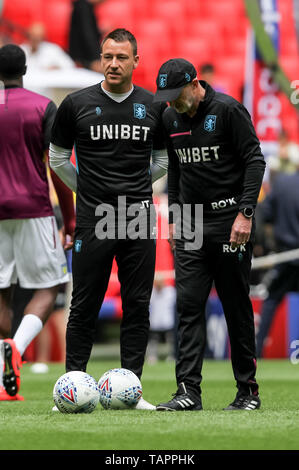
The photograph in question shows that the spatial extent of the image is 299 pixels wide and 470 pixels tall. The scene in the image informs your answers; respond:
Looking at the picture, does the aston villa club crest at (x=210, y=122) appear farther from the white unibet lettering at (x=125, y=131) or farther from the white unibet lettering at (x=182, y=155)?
the white unibet lettering at (x=125, y=131)

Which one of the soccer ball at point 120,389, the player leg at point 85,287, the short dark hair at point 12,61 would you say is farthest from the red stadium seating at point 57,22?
the soccer ball at point 120,389

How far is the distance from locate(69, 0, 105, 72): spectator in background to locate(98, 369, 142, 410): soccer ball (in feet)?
36.8

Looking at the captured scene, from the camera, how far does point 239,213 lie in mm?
5691

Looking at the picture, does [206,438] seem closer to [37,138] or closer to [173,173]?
[173,173]

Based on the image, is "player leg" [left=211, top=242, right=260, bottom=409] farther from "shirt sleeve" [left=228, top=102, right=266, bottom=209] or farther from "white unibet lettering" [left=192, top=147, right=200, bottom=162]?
"white unibet lettering" [left=192, top=147, right=200, bottom=162]

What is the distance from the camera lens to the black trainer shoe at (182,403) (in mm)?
5807

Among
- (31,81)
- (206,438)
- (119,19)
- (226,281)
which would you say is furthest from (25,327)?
(119,19)

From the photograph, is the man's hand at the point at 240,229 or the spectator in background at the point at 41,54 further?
the spectator in background at the point at 41,54

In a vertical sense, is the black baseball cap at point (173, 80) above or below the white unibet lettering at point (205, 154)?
above

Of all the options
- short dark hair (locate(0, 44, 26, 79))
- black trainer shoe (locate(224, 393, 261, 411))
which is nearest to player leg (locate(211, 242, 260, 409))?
black trainer shoe (locate(224, 393, 261, 411))

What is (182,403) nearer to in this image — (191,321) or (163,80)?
(191,321)

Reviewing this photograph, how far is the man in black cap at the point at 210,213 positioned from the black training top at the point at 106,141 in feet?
0.63

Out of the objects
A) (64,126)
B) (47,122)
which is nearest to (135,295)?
(64,126)

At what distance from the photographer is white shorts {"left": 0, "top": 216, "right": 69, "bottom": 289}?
690 centimetres
